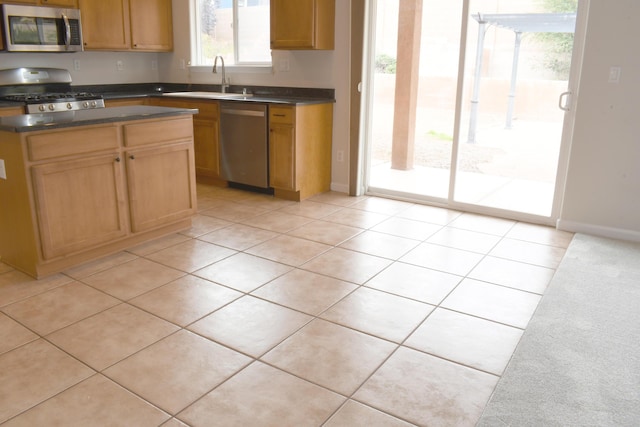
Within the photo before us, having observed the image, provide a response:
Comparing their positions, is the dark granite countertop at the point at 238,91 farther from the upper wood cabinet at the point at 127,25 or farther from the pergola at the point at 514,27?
the pergola at the point at 514,27

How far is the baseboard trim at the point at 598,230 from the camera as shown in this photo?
12.4ft

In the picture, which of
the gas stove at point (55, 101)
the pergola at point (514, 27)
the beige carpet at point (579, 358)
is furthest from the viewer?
the gas stove at point (55, 101)

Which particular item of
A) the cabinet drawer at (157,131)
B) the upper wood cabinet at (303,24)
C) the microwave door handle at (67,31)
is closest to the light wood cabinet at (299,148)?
the upper wood cabinet at (303,24)

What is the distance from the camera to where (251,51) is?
5523 millimetres

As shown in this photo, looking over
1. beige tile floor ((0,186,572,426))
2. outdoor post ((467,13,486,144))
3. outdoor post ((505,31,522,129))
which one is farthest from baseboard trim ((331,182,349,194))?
outdoor post ((505,31,522,129))

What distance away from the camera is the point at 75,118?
305cm

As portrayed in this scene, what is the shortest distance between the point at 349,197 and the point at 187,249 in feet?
6.31

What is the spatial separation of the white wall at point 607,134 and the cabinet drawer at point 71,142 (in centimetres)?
333

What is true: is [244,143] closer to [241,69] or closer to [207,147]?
[207,147]

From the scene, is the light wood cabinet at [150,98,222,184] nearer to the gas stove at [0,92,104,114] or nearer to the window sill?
the window sill

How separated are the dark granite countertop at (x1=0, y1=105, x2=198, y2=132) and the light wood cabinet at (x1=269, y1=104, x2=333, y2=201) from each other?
1.14m

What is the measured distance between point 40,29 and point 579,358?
16.8 feet

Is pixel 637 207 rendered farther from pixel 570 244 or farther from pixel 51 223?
pixel 51 223

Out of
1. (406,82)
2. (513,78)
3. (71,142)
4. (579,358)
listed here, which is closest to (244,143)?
(406,82)
